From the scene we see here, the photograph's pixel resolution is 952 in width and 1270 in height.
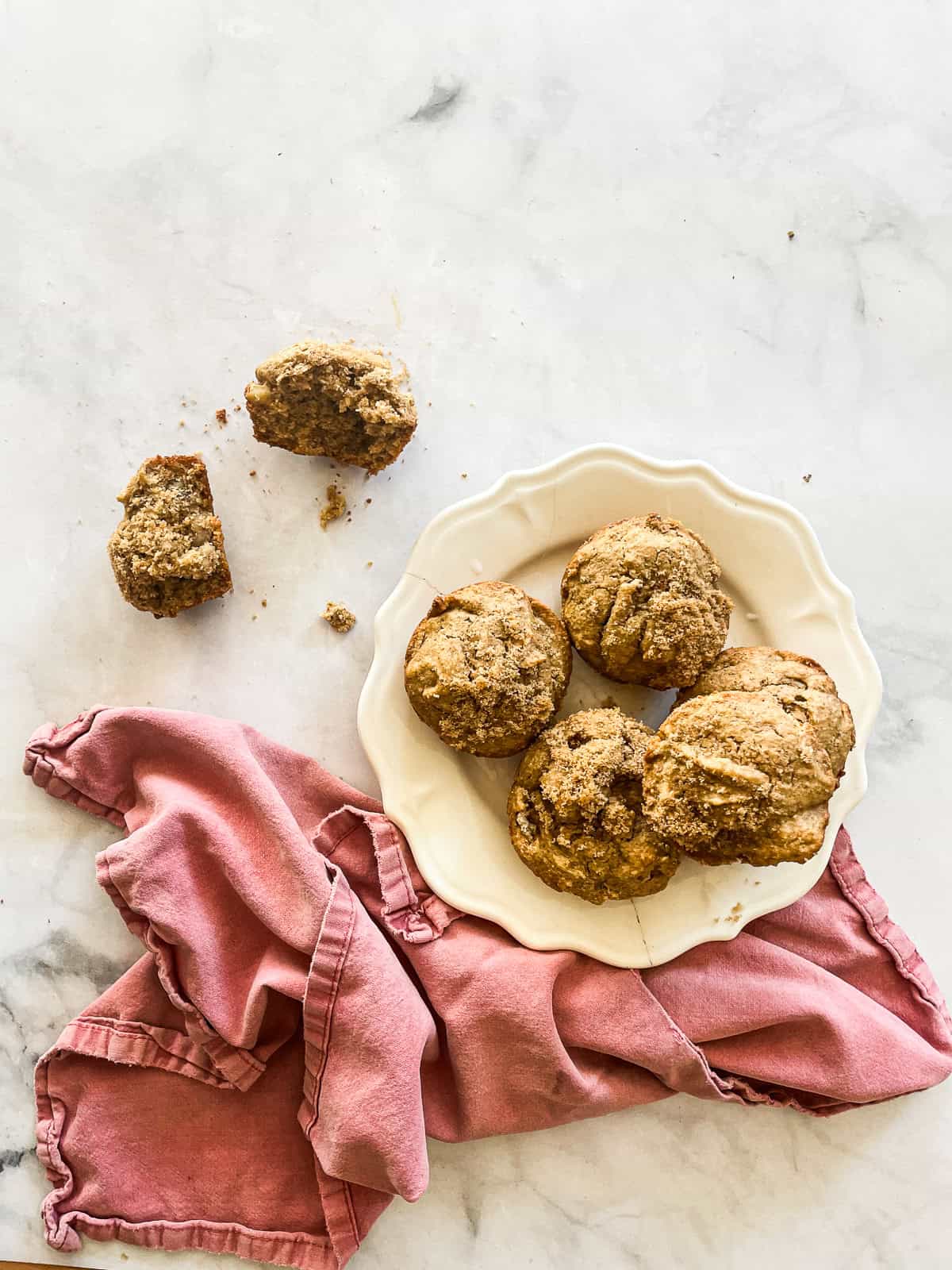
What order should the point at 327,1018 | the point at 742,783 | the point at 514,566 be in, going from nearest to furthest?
the point at 742,783 < the point at 327,1018 < the point at 514,566

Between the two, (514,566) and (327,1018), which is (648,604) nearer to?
(514,566)

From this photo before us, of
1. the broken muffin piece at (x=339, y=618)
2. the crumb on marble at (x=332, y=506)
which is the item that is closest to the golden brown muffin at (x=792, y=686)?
the broken muffin piece at (x=339, y=618)

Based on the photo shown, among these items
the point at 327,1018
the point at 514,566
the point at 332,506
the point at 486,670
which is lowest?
the point at 327,1018

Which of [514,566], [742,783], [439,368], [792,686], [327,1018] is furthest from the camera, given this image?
[439,368]

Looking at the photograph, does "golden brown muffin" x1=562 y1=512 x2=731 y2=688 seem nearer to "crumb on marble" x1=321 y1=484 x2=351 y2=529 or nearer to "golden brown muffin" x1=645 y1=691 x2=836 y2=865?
"golden brown muffin" x1=645 y1=691 x2=836 y2=865

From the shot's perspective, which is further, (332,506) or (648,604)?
(332,506)

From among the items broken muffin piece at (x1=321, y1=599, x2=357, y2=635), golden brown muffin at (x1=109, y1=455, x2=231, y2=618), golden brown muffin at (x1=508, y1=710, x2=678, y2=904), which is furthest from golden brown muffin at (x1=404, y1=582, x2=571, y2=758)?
golden brown muffin at (x1=109, y1=455, x2=231, y2=618)

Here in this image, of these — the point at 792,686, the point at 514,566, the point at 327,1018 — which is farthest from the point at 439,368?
the point at 327,1018
